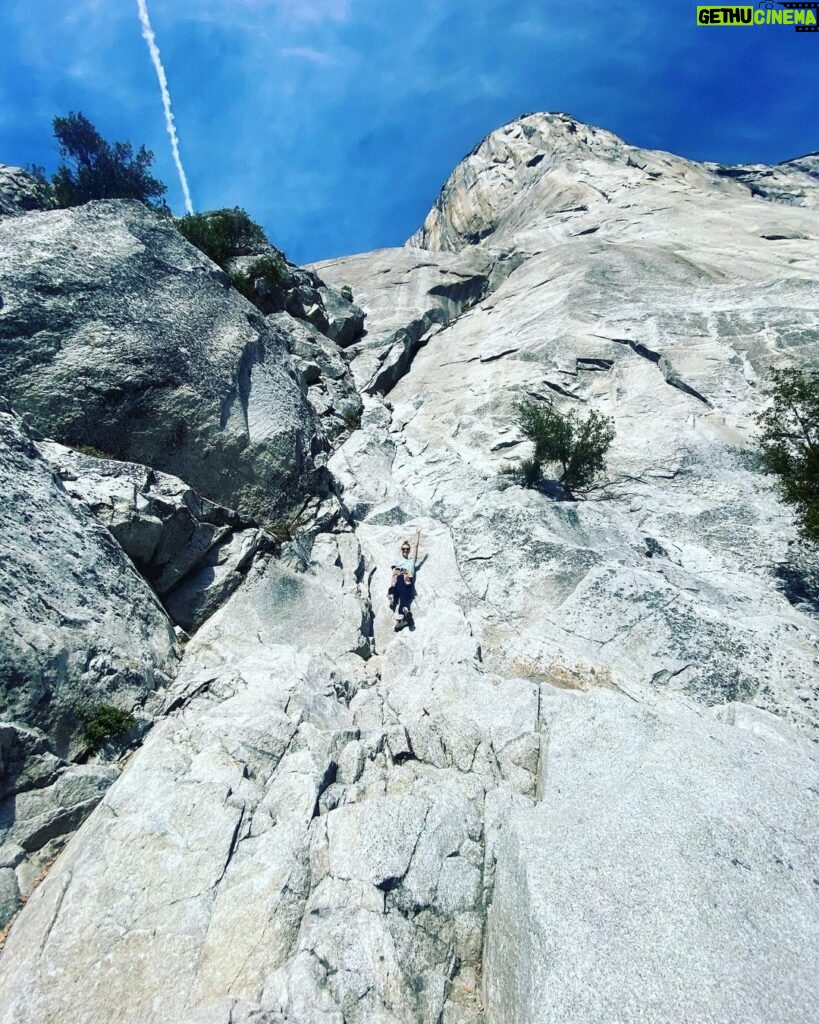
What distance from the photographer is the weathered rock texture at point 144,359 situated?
45.2 ft

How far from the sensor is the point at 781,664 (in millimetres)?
11180

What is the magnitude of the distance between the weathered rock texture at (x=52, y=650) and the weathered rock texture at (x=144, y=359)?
10.2ft

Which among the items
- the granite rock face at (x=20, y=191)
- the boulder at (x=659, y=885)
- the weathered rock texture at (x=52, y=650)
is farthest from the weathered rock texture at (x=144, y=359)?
the granite rock face at (x=20, y=191)

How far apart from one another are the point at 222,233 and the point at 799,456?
3283 cm

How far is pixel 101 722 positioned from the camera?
28.8 feet

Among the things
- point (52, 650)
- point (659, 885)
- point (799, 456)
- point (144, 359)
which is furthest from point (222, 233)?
point (659, 885)

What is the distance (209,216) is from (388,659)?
112ft

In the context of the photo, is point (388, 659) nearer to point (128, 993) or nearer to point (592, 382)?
point (128, 993)

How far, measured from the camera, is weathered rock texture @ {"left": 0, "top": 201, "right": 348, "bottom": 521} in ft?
45.2

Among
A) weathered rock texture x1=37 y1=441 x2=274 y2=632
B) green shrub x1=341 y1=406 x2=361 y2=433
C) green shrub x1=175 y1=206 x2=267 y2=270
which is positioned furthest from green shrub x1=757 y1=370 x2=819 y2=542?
green shrub x1=175 y1=206 x2=267 y2=270

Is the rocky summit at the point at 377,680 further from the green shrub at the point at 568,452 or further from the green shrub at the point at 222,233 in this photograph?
the green shrub at the point at 222,233

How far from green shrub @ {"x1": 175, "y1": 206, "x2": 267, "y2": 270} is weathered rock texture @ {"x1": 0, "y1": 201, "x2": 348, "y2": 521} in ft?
42.1

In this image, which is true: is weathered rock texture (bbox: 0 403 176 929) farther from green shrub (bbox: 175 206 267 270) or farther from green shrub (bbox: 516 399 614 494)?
green shrub (bbox: 175 206 267 270)

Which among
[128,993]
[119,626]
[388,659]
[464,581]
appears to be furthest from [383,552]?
[128,993]
